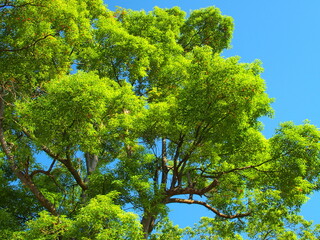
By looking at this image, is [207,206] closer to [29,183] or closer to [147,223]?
[147,223]

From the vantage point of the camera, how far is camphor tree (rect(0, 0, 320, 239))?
8.11 meters

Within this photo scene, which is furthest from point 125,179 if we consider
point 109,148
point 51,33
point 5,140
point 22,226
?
point 51,33

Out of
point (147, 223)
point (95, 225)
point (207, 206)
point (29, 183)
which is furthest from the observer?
point (207, 206)

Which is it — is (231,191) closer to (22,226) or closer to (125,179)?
(125,179)

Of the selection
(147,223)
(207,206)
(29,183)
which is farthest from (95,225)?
(207,206)

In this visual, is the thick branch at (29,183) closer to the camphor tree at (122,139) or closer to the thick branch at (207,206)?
the camphor tree at (122,139)

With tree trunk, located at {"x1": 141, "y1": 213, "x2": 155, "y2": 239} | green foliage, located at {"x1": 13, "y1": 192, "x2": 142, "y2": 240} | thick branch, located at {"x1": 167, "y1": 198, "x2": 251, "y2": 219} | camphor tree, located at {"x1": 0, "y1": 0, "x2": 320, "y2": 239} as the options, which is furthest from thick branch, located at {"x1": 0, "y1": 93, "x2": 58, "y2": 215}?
thick branch, located at {"x1": 167, "y1": 198, "x2": 251, "y2": 219}

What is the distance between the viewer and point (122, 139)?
9531 millimetres

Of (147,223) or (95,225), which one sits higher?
(147,223)

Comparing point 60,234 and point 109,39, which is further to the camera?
point 109,39

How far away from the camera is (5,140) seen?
9898mm

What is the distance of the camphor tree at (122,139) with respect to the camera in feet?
26.6

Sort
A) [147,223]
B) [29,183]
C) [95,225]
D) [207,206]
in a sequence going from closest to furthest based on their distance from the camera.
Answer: [95,225] < [29,183] < [147,223] < [207,206]

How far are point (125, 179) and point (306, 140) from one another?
4.66 metres
